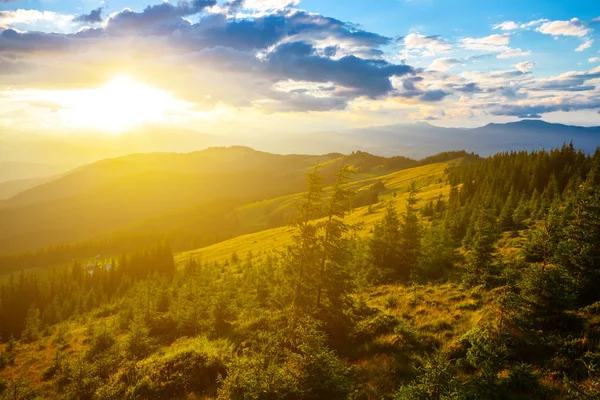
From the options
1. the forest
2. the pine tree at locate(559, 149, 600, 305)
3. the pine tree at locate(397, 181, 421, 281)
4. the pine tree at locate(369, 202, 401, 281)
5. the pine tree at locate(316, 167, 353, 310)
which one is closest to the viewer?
the forest

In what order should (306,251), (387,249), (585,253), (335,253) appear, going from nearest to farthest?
(585,253)
(335,253)
(306,251)
(387,249)

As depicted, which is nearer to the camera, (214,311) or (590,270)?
(590,270)

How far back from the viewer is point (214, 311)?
104ft

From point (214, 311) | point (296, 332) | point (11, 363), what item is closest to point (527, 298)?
point (296, 332)

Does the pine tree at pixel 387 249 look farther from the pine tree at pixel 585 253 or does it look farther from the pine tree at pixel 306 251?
the pine tree at pixel 585 253

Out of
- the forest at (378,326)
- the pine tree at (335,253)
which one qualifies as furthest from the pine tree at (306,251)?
the pine tree at (335,253)

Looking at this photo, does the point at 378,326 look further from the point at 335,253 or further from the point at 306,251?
the point at 306,251

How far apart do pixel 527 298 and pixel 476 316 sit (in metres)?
4.98

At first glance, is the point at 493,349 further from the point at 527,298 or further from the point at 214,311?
the point at 214,311

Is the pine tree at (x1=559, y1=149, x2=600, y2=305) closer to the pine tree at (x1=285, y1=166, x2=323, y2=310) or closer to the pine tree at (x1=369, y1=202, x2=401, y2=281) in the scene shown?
the pine tree at (x1=285, y1=166, x2=323, y2=310)

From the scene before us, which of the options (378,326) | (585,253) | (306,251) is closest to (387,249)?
(378,326)

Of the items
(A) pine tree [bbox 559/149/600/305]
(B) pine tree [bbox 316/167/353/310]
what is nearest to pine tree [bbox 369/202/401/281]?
(B) pine tree [bbox 316/167/353/310]

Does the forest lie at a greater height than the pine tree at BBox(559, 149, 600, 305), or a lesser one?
lesser

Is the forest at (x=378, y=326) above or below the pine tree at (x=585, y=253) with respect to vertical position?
below
